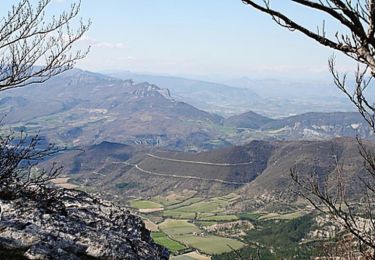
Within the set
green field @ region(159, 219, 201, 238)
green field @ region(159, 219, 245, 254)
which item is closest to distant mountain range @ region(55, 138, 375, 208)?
green field @ region(159, 219, 201, 238)

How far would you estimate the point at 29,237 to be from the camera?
A: 10102 mm

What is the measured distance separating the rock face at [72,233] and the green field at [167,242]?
215 ft

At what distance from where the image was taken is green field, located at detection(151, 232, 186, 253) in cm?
7809

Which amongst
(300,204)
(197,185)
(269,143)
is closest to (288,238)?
(300,204)

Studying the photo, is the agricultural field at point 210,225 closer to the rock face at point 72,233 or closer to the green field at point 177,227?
the green field at point 177,227

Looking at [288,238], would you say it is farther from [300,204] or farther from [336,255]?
[336,255]

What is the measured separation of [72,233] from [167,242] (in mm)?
74395

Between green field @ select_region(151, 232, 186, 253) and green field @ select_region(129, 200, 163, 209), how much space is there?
36.0 metres

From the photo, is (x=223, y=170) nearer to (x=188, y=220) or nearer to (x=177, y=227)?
(x=188, y=220)

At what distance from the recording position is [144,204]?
132 meters

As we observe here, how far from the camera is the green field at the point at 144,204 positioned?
5032 inches

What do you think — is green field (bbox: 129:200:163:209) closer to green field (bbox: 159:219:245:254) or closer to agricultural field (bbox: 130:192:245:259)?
agricultural field (bbox: 130:192:245:259)

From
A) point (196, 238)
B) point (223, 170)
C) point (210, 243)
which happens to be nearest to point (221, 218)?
point (196, 238)

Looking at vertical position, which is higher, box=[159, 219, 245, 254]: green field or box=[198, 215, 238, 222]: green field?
box=[159, 219, 245, 254]: green field
